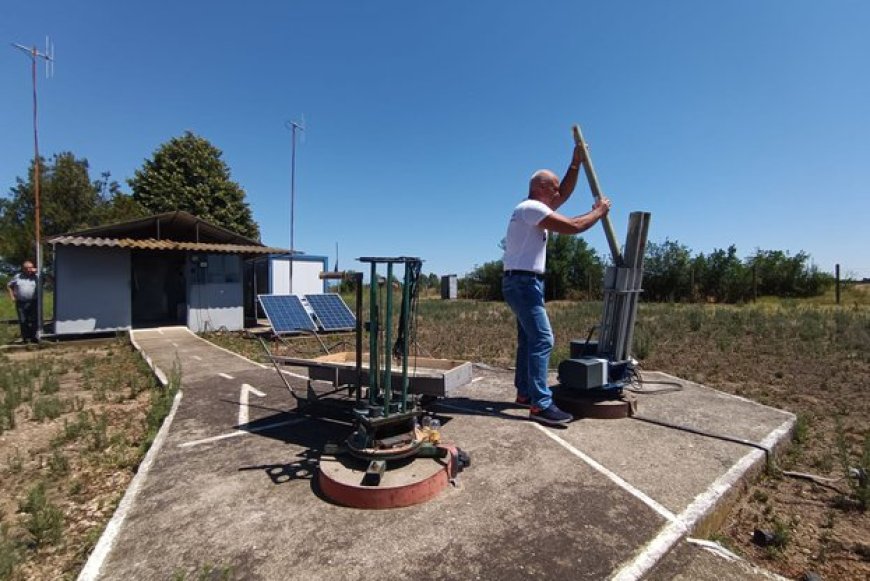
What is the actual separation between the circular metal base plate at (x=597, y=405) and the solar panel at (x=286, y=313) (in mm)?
8364

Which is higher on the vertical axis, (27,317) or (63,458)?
(27,317)

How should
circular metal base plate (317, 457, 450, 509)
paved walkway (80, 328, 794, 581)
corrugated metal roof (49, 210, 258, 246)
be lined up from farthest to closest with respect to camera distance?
corrugated metal roof (49, 210, 258, 246) < circular metal base plate (317, 457, 450, 509) < paved walkway (80, 328, 794, 581)

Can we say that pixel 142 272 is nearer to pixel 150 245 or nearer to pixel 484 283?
pixel 150 245

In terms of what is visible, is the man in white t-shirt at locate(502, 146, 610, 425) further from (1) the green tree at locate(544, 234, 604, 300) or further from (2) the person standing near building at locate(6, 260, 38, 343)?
(1) the green tree at locate(544, 234, 604, 300)

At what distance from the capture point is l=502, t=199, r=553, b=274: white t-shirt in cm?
398

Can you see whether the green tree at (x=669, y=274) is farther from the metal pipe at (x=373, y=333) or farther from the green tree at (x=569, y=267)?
the metal pipe at (x=373, y=333)

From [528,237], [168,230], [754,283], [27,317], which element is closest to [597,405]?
[528,237]

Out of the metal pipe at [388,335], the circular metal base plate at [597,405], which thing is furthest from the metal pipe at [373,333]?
the circular metal base plate at [597,405]

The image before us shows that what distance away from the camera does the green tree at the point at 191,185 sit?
27688 mm

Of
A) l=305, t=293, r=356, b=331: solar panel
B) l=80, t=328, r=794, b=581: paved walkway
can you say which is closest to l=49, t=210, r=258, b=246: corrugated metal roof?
l=305, t=293, r=356, b=331: solar panel

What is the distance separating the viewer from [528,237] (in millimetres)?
4070

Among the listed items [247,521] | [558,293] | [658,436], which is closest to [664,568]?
[658,436]

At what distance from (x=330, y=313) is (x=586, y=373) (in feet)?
33.3

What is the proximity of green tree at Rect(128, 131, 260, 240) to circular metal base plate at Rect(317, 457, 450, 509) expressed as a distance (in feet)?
92.9
